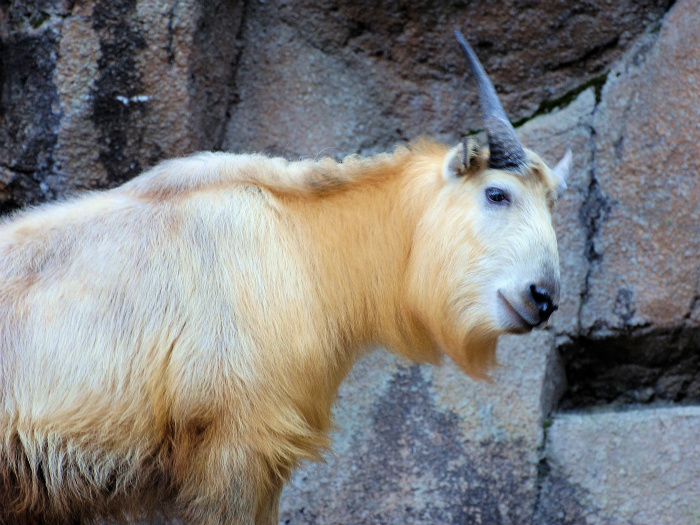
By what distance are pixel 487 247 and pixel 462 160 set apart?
31 centimetres

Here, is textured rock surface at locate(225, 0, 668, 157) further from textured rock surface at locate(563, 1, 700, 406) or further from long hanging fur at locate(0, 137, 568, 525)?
long hanging fur at locate(0, 137, 568, 525)

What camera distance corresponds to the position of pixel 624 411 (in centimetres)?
385

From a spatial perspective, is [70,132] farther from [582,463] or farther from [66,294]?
[582,463]

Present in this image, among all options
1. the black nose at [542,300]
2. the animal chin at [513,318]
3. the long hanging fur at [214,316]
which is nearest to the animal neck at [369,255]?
the long hanging fur at [214,316]

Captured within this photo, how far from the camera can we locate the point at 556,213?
397cm

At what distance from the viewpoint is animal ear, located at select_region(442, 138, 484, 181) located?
8.67ft

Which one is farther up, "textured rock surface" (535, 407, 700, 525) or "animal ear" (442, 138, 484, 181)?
"animal ear" (442, 138, 484, 181)

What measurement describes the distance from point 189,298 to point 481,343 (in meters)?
0.98

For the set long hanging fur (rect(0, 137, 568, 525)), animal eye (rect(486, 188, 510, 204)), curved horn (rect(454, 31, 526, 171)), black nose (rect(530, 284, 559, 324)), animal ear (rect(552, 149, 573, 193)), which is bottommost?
long hanging fur (rect(0, 137, 568, 525))

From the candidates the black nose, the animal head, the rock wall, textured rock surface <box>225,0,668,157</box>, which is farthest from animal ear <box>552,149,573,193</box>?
textured rock surface <box>225,0,668,157</box>

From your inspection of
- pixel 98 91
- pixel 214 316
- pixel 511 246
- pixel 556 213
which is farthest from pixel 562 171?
pixel 98 91

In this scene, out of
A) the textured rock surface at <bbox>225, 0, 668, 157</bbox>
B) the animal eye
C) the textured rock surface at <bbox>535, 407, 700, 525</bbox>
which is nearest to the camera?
the animal eye

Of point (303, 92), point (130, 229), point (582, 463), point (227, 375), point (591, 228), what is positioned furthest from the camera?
point (303, 92)

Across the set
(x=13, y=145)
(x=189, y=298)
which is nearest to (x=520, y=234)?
(x=189, y=298)
